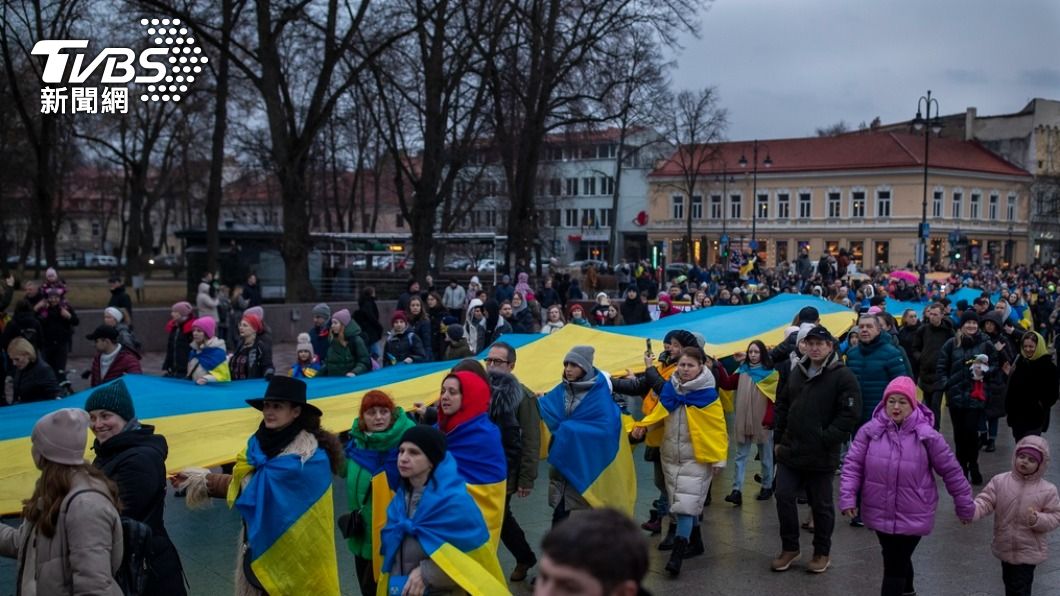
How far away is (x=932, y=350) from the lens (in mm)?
12094

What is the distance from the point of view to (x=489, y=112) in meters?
33.9

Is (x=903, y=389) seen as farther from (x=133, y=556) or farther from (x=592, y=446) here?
(x=133, y=556)

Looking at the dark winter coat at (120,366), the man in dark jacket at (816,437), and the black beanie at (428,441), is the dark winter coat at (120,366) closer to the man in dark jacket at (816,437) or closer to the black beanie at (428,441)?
the black beanie at (428,441)

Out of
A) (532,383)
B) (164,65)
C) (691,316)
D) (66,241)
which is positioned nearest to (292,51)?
(164,65)

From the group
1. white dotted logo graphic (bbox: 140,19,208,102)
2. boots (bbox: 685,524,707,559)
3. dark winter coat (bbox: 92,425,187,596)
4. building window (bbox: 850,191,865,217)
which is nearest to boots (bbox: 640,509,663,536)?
boots (bbox: 685,524,707,559)

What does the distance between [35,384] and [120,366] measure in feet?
2.58

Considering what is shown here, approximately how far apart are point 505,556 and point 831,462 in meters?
2.68

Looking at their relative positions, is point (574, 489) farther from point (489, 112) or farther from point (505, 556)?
point (489, 112)

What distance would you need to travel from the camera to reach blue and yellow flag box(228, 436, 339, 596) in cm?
514

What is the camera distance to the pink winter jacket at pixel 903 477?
622cm

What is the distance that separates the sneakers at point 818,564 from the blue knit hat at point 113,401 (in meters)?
5.09

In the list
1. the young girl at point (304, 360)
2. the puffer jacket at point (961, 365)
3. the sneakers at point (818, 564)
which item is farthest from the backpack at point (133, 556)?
the puffer jacket at point (961, 365)

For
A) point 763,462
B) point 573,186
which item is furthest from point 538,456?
point 573,186

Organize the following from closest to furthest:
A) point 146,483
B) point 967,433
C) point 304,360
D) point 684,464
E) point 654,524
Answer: point 146,483, point 684,464, point 654,524, point 967,433, point 304,360
